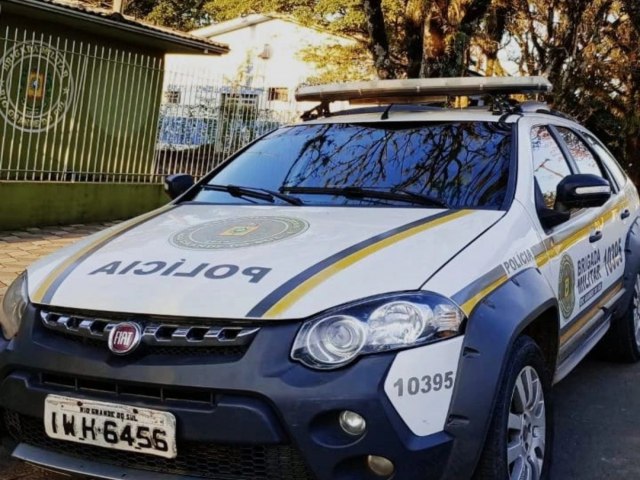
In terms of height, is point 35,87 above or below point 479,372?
above

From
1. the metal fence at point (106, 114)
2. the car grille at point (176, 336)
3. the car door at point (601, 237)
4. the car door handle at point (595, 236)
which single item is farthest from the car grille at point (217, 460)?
the metal fence at point (106, 114)

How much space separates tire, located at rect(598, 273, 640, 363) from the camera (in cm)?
476

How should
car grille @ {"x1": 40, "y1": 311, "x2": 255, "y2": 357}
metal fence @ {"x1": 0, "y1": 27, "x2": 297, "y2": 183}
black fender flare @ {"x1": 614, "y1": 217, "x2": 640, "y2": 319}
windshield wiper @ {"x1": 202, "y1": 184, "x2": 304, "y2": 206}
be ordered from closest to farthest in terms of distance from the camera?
car grille @ {"x1": 40, "y1": 311, "x2": 255, "y2": 357}, windshield wiper @ {"x1": 202, "y1": 184, "x2": 304, "y2": 206}, black fender flare @ {"x1": 614, "y1": 217, "x2": 640, "y2": 319}, metal fence @ {"x1": 0, "y1": 27, "x2": 297, "y2": 183}

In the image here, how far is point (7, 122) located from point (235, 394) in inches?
334

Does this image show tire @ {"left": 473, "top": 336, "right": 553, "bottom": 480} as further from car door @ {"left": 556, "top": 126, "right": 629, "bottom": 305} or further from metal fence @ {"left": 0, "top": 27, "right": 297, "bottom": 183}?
metal fence @ {"left": 0, "top": 27, "right": 297, "bottom": 183}

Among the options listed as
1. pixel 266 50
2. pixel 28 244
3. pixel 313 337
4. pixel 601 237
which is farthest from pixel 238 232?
pixel 266 50

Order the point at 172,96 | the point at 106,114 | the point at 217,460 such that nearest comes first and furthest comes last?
the point at 217,460, the point at 106,114, the point at 172,96

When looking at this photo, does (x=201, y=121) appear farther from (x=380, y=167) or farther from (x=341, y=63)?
(x=341, y=63)

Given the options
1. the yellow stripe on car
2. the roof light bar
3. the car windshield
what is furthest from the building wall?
the yellow stripe on car

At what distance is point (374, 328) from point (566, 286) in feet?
4.80

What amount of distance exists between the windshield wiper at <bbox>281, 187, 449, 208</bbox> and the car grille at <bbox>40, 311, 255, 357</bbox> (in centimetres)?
121

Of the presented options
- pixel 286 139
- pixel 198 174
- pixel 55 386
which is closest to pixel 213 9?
pixel 198 174

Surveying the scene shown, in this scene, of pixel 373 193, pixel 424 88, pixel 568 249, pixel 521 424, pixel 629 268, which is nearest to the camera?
pixel 521 424

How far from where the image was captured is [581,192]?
327 centimetres
